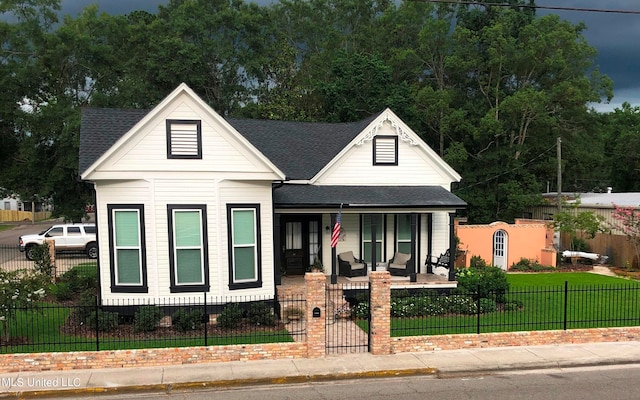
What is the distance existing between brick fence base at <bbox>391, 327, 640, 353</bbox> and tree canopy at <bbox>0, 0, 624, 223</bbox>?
811 inches

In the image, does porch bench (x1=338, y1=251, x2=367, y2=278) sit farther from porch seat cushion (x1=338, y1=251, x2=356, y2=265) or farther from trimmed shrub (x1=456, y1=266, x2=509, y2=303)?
trimmed shrub (x1=456, y1=266, x2=509, y2=303)

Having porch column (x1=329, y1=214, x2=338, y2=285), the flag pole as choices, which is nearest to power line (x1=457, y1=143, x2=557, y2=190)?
porch column (x1=329, y1=214, x2=338, y2=285)

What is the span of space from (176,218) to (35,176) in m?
26.0

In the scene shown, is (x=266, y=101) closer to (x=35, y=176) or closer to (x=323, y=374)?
(x=35, y=176)

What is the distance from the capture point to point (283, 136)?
22.0 meters

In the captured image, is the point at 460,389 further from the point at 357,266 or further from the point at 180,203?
the point at 180,203

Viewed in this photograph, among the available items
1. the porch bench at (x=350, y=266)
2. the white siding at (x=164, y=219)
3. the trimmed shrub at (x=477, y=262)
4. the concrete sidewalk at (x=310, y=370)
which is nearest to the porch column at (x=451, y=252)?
the porch bench at (x=350, y=266)

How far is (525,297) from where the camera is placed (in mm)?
17281

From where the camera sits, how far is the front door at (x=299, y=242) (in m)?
19.6

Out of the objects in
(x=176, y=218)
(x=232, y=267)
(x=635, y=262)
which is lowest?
(x=635, y=262)

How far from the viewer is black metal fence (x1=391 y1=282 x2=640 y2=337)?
44.2ft

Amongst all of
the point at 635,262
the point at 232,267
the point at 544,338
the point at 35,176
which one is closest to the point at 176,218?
the point at 232,267

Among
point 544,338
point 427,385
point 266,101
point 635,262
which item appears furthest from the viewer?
point 266,101

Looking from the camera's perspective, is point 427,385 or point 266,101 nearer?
point 427,385
